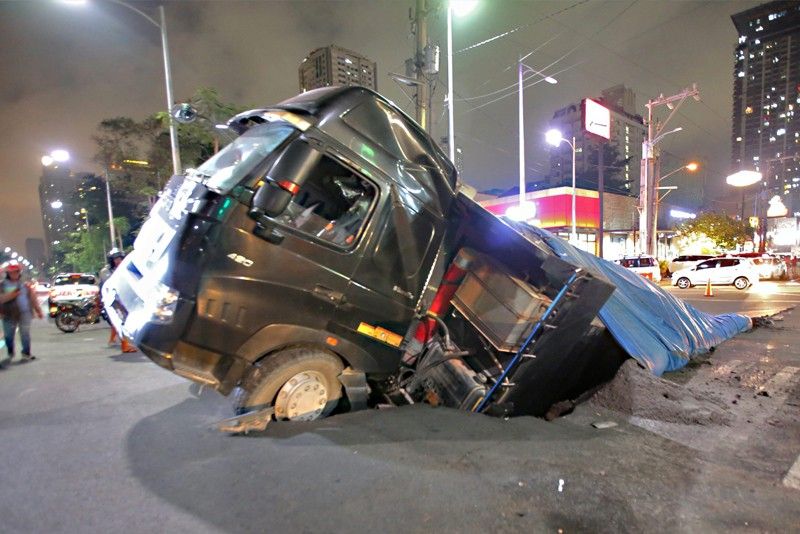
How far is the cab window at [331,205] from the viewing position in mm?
3633

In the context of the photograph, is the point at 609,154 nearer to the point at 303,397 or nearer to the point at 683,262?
the point at 683,262

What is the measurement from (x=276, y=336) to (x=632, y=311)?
4257mm

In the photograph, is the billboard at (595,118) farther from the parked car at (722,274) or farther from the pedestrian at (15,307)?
the pedestrian at (15,307)

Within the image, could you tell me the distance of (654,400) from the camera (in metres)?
4.19

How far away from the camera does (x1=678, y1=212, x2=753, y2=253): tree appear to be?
3716 cm

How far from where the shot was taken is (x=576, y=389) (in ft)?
14.9

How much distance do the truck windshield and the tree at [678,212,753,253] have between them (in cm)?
4415

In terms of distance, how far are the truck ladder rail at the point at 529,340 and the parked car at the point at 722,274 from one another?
18521 mm

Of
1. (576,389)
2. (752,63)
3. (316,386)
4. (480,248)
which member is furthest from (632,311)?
(752,63)

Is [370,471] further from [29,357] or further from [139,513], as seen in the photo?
[29,357]

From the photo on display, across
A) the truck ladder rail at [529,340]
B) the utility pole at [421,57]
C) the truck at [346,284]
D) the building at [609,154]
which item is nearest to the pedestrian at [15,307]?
the truck at [346,284]

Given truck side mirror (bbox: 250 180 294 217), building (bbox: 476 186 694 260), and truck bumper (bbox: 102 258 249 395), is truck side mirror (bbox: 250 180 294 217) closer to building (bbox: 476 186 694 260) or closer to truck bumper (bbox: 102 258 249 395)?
truck bumper (bbox: 102 258 249 395)

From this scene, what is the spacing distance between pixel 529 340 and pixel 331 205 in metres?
2.30

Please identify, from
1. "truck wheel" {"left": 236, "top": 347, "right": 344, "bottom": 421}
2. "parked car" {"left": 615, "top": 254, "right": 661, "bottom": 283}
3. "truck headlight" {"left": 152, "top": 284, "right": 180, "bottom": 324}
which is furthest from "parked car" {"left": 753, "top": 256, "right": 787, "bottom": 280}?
"truck headlight" {"left": 152, "top": 284, "right": 180, "bottom": 324}
